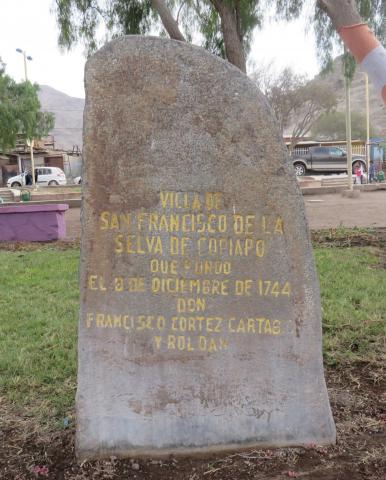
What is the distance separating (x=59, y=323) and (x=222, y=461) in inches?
91.4

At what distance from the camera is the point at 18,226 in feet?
30.4

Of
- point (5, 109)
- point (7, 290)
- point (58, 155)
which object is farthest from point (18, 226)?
point (58, 155)

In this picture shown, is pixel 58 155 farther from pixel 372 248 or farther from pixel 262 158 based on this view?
pixel 262 158

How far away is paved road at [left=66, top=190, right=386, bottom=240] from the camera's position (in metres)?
10.8

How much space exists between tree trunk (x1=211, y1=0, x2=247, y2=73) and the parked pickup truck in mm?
25184

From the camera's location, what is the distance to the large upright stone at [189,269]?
8.24 feet

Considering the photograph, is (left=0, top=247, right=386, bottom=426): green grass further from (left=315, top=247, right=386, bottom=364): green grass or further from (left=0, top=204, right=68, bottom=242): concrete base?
(left=0, top=204, right=68, bottom=242): concrete base

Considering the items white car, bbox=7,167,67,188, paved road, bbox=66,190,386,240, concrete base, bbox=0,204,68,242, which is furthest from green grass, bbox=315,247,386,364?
white car, bbox=7,167,67,188

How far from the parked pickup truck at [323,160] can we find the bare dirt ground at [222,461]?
3216 centimetres

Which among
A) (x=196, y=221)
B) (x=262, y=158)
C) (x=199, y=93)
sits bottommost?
(x=196, y=221)

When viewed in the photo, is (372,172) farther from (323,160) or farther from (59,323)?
(59,323)

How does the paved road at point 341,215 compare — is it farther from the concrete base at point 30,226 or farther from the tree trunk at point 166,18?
the tree trunk at point 166,18

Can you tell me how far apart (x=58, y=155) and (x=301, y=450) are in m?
50.5

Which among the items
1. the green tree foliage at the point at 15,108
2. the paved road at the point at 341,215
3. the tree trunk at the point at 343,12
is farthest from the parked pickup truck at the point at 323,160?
the tree trunk at the point at 343,12
